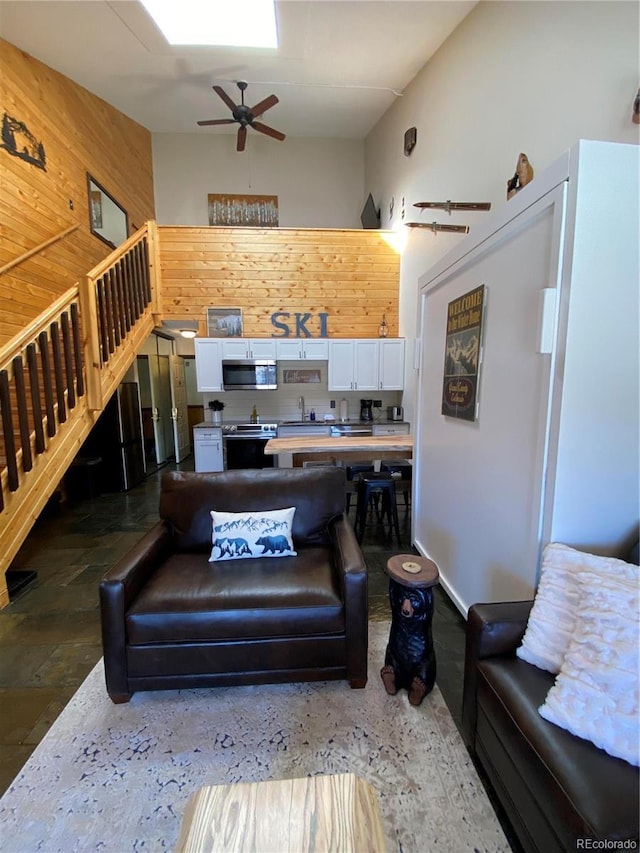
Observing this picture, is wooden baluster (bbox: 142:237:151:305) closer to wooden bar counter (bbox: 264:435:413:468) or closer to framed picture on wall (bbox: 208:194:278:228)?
framed picture on wall (bbox: 208:194:278:228)

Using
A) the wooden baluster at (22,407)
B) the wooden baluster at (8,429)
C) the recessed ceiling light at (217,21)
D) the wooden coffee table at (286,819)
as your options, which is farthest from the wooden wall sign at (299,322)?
the wooden coffee table at (286,819)

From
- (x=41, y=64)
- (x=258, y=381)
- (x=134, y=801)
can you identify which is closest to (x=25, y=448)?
(x=134, y=801)

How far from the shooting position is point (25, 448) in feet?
8.60

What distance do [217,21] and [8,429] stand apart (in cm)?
468

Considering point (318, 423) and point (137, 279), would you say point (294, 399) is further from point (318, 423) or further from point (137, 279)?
point (137, 279)

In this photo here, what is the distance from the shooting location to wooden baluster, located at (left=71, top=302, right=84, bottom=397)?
10.6 feet

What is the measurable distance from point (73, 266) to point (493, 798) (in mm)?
5787

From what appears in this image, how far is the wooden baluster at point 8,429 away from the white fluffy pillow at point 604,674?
10.4 ft

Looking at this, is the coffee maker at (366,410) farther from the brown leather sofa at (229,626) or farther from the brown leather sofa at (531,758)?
the brown leather sofa at (531,758)

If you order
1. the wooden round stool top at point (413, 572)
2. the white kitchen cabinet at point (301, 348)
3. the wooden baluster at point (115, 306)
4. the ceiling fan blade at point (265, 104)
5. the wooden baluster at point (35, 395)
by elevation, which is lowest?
the wooden round stool top at point (413, 572)

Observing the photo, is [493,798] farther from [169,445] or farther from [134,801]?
[169,445]

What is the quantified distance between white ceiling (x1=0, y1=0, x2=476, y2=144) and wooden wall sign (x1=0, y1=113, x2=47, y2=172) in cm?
93

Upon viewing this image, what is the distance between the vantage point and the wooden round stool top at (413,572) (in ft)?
5.25

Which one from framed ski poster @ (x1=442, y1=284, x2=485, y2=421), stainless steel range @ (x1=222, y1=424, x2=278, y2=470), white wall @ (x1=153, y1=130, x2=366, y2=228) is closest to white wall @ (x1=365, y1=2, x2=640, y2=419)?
framed ski poster @ (x1=442, y1=284, x2=485, y2=421)
